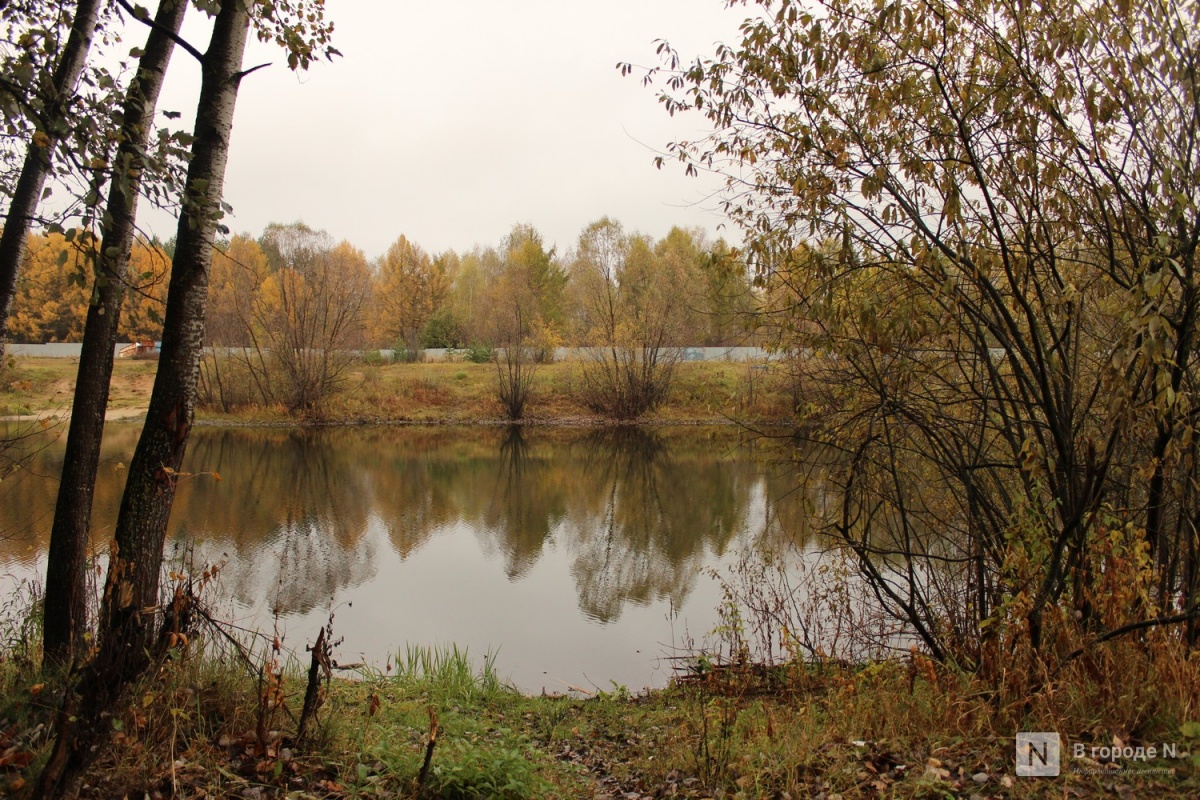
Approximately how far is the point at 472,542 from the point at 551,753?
8649 millimetres

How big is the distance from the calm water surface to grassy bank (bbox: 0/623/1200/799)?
1.71 m

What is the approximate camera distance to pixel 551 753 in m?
4.85

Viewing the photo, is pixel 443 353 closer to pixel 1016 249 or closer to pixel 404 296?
pixel 404 296

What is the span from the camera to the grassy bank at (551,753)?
123 inches

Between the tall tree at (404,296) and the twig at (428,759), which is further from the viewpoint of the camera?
the tall tree at (404,296)

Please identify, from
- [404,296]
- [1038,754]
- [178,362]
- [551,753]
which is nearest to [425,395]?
[404,296]

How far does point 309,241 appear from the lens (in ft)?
159

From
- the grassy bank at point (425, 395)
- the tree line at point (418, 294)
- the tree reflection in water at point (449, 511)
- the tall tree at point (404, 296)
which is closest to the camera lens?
the tree reflection in water at point (449, 511)

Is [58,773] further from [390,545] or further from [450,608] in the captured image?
[390,545]

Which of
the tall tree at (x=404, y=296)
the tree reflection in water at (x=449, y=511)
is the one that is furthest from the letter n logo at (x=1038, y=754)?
the tall tree at (x=404, y=296)

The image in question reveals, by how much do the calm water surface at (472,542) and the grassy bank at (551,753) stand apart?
5.60 ft

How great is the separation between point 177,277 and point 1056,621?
4874mm

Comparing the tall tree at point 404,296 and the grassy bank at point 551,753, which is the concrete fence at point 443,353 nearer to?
the tall tree at point 404,296

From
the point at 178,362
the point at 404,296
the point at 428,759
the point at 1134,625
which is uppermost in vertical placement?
the point at 404,296
